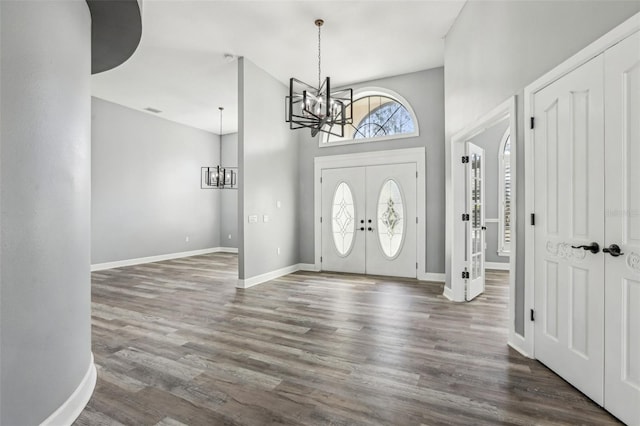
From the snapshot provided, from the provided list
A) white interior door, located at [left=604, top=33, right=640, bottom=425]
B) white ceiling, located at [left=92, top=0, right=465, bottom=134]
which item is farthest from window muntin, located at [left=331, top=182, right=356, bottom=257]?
white interior door, located at [left=604, top=33, right=640, bottom=425]

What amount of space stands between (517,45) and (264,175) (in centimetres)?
397

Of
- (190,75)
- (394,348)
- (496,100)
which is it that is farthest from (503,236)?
(190,75)

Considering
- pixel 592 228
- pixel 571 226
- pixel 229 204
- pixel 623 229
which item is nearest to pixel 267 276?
pixel 571 226

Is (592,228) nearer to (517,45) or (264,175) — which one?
(517,45)

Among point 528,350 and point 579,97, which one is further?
point 528,350

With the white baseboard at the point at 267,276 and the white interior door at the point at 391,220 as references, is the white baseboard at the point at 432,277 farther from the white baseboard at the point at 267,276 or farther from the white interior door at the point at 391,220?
the white baseboard at the point at 267,276

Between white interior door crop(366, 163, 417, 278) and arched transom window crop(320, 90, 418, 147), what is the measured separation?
64 cm

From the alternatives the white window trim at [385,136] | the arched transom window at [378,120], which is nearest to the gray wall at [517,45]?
the white window trim at [385,136]

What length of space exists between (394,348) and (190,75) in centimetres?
554

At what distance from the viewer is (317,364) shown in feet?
8.30

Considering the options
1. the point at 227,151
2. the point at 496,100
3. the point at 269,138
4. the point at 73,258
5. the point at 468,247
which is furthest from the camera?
the point at 227,151

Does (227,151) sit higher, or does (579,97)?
(227,151)

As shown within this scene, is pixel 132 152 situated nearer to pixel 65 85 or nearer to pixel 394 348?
pixel 65 85

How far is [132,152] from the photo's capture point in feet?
24.6
